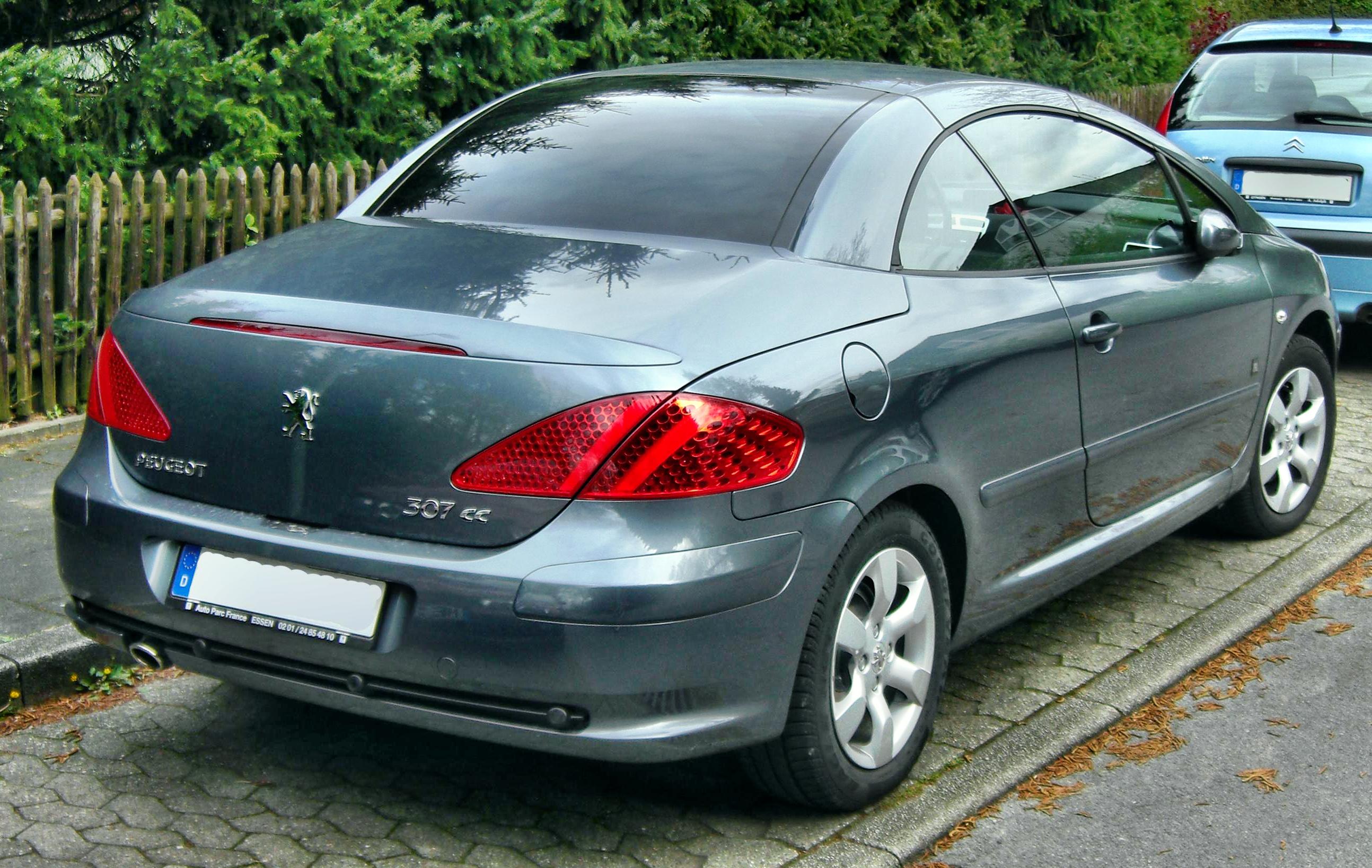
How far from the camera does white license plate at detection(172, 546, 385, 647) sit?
2.87 meters

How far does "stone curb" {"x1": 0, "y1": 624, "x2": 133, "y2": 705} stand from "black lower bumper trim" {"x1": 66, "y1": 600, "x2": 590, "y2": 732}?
687mm

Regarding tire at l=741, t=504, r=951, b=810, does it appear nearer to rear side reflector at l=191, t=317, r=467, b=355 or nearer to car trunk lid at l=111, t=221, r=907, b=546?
car trunk lid at l=111, t=221, r=907, b=546

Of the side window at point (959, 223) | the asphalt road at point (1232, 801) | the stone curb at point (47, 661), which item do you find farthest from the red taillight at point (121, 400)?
the asphalt road at point (1232, 801)

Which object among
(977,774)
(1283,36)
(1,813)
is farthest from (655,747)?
(1283,36)

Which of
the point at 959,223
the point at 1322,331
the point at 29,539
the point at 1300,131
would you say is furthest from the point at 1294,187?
the point at 29,539

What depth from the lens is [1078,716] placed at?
391 cm

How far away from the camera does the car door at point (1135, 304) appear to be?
13.1 ft

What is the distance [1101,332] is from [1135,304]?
0.90 ft

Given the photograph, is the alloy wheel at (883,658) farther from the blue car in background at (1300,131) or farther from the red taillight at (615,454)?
the blue car in background at (1300,131)

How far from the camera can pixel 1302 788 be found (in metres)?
3.59

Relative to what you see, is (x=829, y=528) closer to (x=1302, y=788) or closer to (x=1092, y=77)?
(x=1302, y=788)

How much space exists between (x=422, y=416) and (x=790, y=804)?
1.26 m

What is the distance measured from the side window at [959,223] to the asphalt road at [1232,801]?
126cm

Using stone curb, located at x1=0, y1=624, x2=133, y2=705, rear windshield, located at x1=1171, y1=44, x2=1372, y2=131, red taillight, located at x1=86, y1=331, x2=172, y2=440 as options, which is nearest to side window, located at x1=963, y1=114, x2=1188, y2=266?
red taillight, located at x1=86, y1=331, x2=172, y2=440
